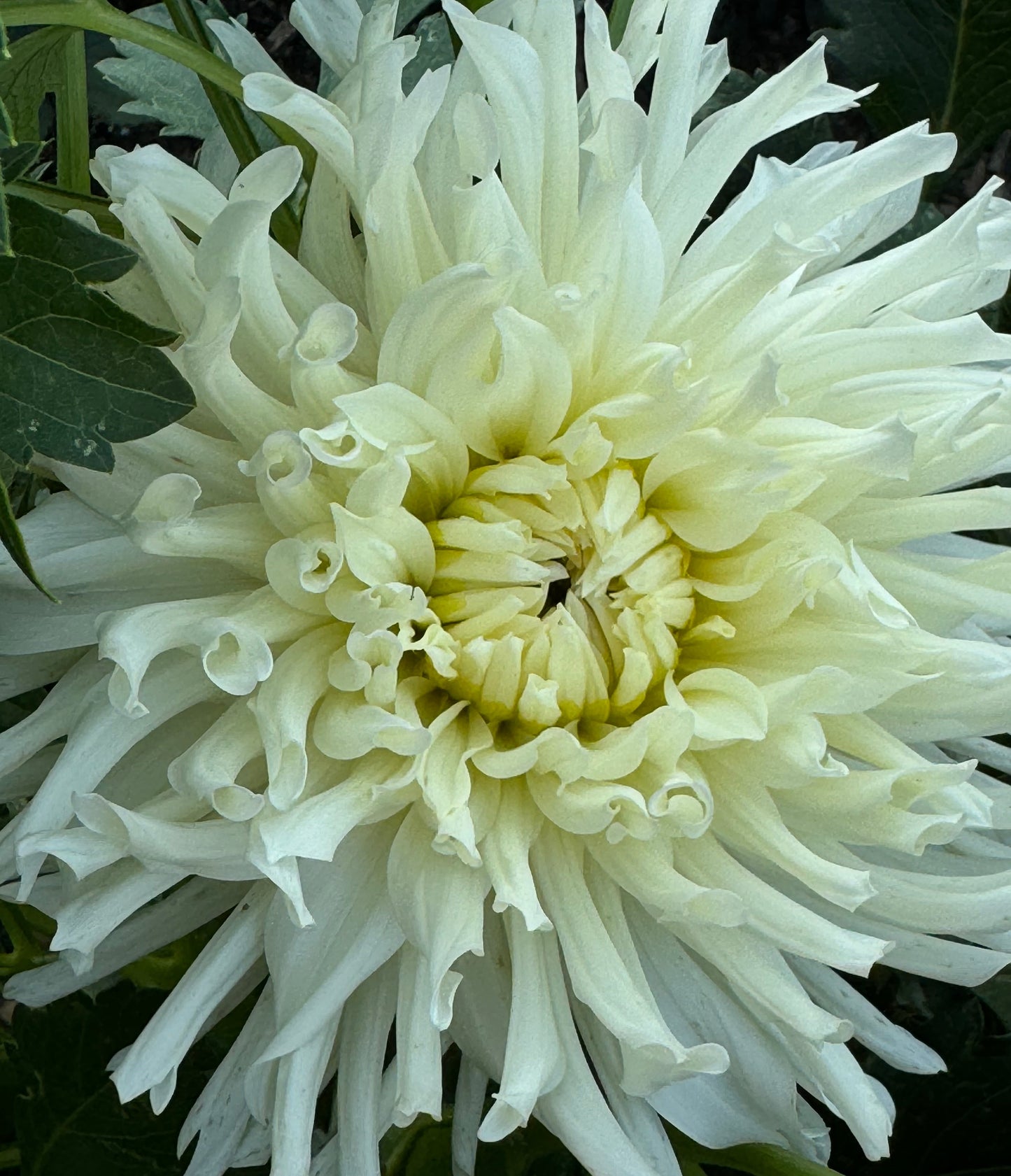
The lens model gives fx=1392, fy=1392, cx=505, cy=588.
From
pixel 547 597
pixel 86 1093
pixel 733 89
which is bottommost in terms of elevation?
pixel 86 1093

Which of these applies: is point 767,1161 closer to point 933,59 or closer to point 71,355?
point 71,355

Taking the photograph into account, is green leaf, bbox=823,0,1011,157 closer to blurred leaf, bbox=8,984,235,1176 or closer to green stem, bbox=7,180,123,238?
green stem, bbox=7,180,123,238

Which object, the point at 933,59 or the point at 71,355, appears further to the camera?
the point at 933,59

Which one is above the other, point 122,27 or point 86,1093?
point 122,27

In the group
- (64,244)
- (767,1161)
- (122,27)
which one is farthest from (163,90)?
(767,1161)

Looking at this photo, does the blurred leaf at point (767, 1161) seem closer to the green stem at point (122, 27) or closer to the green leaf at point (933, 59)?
the green stem at point (122, 27)

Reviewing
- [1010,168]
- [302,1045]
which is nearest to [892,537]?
[302,1045]

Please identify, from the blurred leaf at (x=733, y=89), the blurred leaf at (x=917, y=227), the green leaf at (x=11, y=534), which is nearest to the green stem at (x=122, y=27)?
the green leaf at (x=11, y=534)
